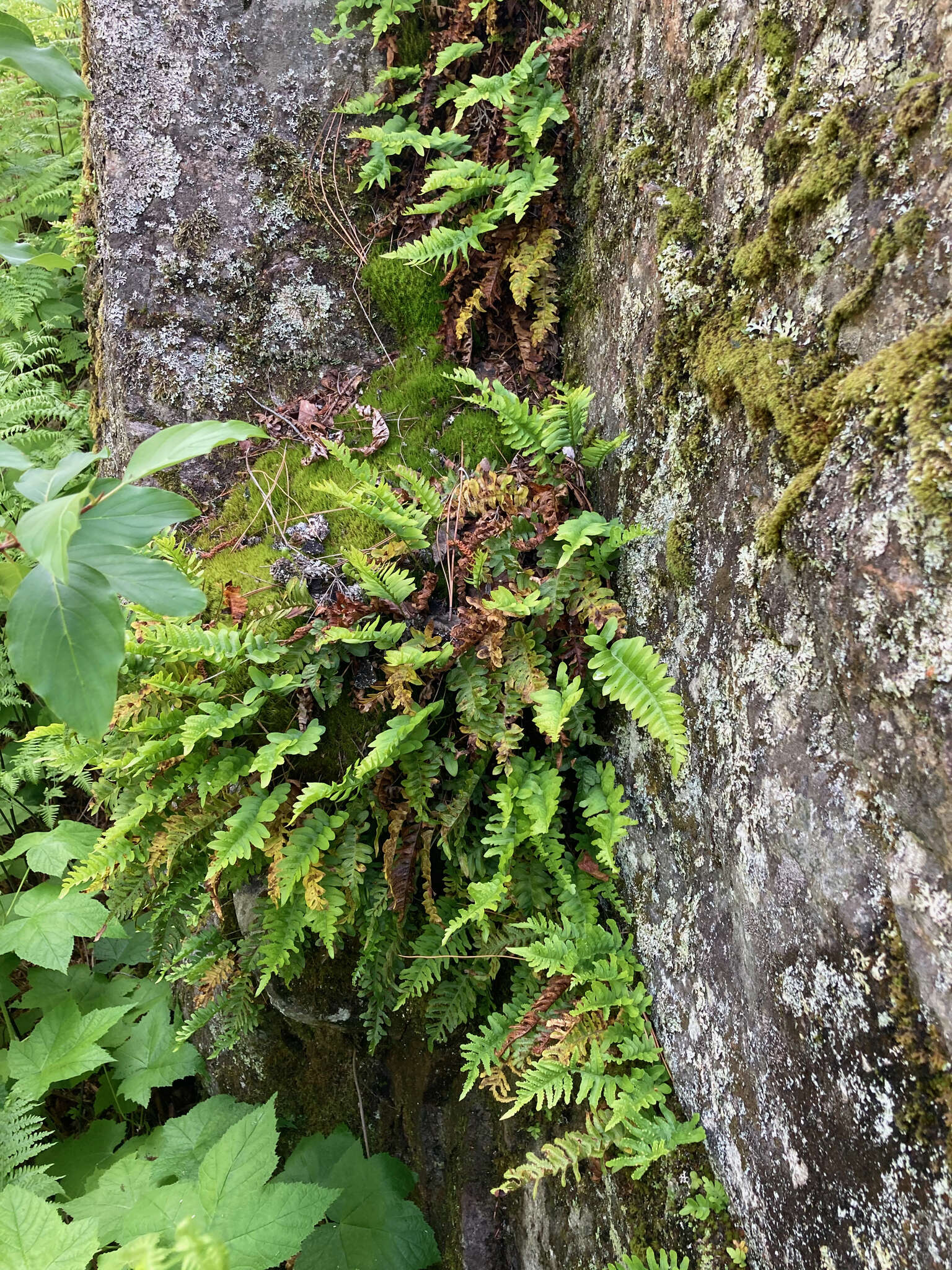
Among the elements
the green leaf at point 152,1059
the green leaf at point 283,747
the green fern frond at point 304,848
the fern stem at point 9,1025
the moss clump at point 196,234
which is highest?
the moss clump at point 196,234

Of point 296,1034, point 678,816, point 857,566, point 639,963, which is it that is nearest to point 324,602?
point 678,816

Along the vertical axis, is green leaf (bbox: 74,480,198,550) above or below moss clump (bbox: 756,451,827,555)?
below

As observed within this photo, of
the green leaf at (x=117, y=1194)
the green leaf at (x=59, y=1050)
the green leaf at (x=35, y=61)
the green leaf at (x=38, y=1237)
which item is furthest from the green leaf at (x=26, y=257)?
the green leaf at (x=117, y=1194)

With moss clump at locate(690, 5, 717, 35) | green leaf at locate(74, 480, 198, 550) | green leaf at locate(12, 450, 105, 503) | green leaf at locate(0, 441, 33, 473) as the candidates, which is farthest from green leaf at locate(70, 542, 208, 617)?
moss clump at locate(690, 5, 717, 35)

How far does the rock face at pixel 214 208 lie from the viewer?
3963mm

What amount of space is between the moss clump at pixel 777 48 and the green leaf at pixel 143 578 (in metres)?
2.24

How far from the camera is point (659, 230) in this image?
275cm

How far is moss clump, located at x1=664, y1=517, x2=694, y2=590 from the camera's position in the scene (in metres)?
2.50

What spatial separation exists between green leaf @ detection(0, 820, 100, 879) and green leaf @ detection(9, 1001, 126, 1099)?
0.71 m

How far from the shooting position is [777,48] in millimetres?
2166

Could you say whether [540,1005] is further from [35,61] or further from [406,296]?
[406,296]

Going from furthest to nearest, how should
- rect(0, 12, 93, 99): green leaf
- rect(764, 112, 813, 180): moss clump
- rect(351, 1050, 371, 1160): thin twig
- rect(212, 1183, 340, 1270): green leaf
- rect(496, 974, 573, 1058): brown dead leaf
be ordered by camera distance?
rect(351, 1050, 371, 1160): thin twig
rect(496, 974, 573, 1058): brown dead leaf
rect(212, 1183, 340, 1270): green leaf
rect(764, 112, 813, 180): moss clump
rect(0, 12, 93, 99): green leaf

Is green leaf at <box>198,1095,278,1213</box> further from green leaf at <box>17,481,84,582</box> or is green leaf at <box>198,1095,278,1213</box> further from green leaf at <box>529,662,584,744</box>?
green leaf at <box>17,481,84,582</box>

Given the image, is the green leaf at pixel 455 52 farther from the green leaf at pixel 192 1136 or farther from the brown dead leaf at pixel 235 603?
the green leaf at pixel 192 1136
